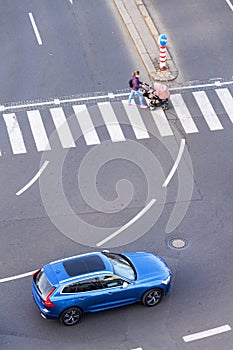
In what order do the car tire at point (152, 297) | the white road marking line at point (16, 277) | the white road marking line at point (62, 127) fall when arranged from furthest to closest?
the white road marking line at point (62, 127)
the white road marking line at point (16, 277)
the car tire at point (152, 297)

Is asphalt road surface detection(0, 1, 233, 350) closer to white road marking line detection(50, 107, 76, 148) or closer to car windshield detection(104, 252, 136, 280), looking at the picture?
white road marking line detection(50, 107, 76, 148)

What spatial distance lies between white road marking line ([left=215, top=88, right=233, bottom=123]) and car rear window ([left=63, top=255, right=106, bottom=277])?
37.4 ft

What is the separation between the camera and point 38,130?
3123 centimetres

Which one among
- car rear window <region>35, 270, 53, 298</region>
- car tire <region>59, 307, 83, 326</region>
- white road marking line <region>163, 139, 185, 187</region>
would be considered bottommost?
car tire <region>59, 307, 83, 326</region>

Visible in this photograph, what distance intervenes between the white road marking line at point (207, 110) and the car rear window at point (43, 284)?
11.5m

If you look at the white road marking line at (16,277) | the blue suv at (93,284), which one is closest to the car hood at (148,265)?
the blue suv at (93,284)

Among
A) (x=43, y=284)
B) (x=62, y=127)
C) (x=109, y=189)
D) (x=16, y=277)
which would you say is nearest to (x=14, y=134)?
(x=62, y=127)

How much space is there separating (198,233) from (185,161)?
4.16 meters

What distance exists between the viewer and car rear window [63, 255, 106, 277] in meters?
22.5

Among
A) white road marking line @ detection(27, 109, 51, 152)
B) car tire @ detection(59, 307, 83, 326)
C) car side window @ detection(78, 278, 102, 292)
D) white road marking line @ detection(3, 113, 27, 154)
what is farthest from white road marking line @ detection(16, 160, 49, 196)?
car tire @ detection(59, 307, 83, 326)

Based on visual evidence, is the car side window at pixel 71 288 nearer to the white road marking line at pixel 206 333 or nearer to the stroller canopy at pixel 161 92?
the white road marking line at pixel 206 333

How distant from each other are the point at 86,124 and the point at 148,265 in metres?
9.71

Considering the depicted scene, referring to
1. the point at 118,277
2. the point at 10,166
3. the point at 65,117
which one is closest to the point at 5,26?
the point at 65,117

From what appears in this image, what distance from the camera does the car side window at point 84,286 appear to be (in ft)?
72.5
